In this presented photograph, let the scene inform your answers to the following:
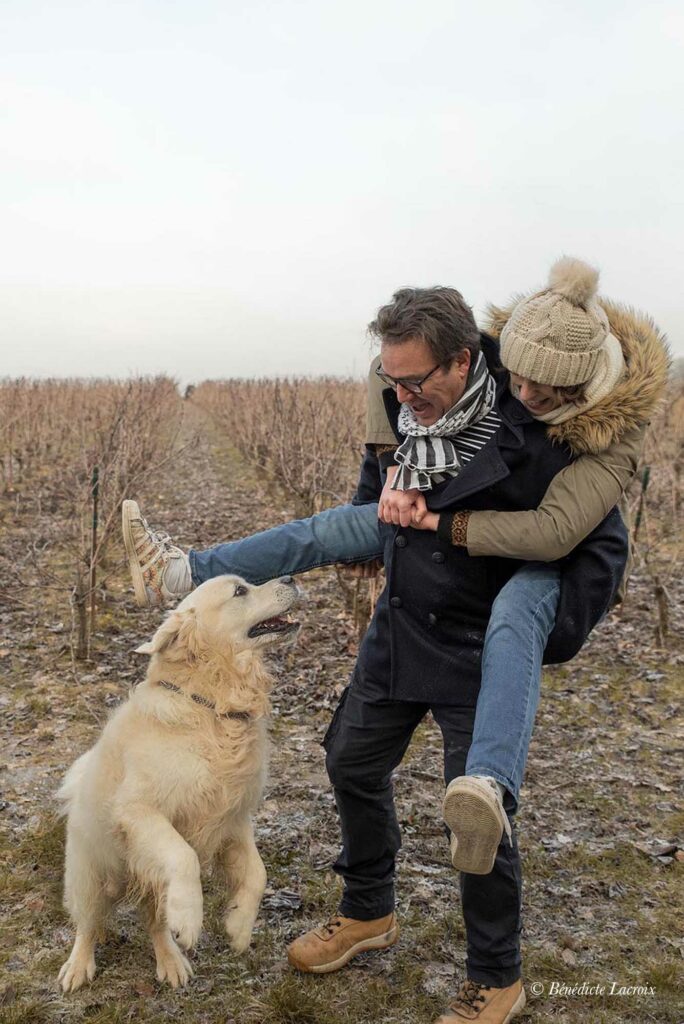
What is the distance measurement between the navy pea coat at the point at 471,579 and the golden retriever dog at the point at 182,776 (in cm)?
52

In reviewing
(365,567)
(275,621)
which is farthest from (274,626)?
(365,567)

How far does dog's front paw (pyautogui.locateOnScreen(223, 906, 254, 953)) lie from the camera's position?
2.74 metres

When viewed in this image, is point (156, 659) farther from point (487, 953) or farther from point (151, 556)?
point (487, 953)

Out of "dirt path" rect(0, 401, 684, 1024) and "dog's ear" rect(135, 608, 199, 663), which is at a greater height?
"dog's ear" rect(135, 608, 199, 663)

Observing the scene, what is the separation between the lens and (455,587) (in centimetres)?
259

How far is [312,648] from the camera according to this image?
6.95 meters

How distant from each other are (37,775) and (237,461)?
52.8 feet

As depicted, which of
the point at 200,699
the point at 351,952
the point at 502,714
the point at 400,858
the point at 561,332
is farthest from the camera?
the point at 400,858

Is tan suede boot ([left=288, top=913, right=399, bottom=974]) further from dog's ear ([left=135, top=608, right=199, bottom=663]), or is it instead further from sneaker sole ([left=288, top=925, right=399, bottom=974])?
Result: dog's ear ([left=135, top=608, right=199, bottom=663])

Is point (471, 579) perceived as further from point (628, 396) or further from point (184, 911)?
point (184, 911)

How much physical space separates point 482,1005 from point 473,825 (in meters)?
0.87

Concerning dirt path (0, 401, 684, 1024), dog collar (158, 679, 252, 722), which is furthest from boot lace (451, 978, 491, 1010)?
dog collar (158, 679, 252, 722)

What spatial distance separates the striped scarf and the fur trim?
32 centimetres

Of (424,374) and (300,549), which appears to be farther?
(300,549)
